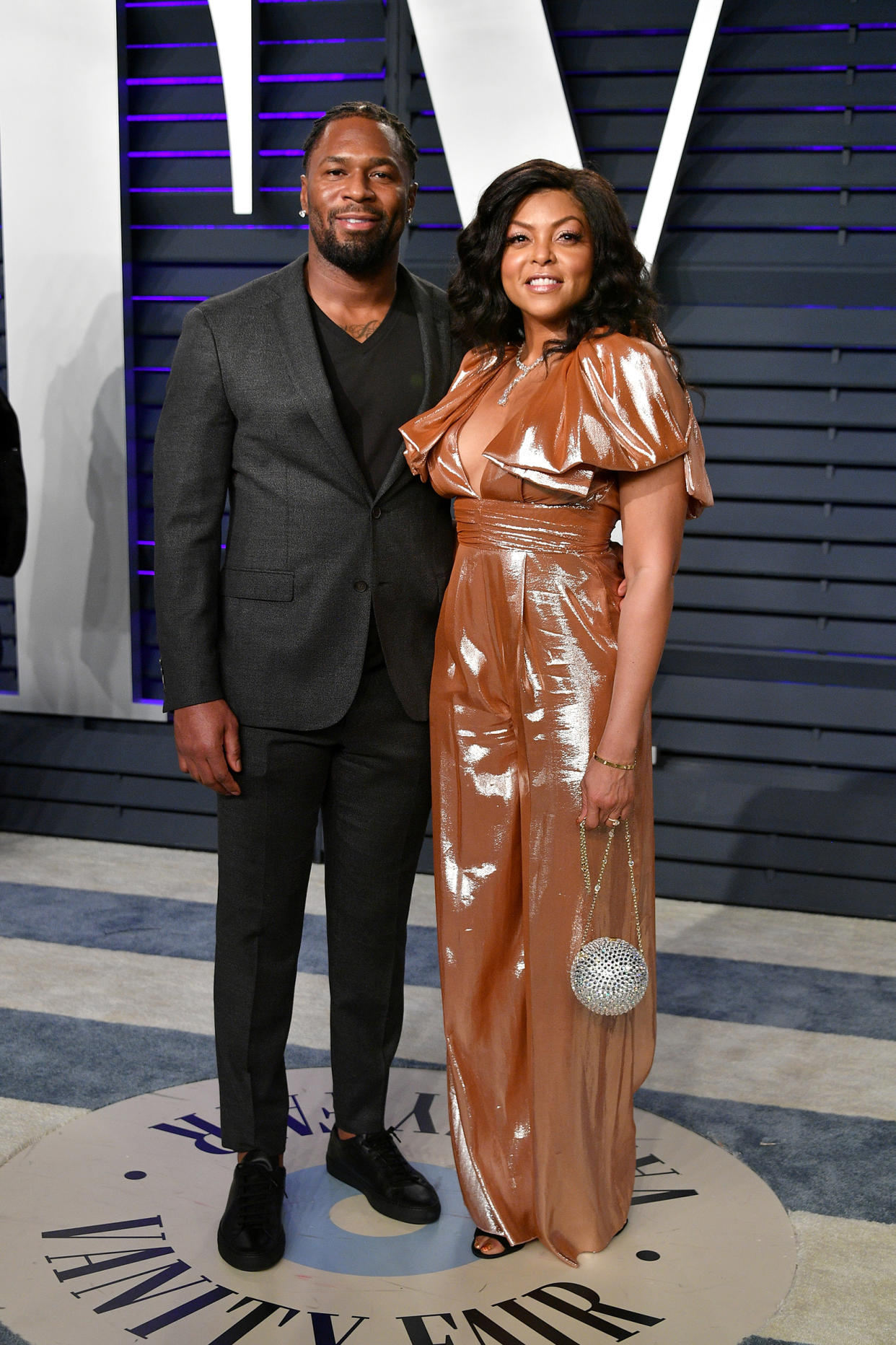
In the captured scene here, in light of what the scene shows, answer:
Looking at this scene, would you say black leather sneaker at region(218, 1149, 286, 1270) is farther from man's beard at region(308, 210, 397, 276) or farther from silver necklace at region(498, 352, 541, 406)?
man's beard at region(308, 210, 397, 276)

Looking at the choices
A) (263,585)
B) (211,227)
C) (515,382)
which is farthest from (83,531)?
(515,382)

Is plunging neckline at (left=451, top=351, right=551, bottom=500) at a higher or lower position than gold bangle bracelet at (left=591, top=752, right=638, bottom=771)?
higher

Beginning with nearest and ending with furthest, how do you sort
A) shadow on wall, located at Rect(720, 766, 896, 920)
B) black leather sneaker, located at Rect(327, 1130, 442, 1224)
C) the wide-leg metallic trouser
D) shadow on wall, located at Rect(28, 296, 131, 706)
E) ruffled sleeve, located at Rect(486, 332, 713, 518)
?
ruffled sleeve, located at Rect(486, 332, 713, 518)
the wide-leg metallic trouser
black leather sneaker, located at Rect(327, 1130, 442, 1224)
shadow on wall, located at Rect(720, 766, 896, 920)
shadow on wall, located at Rect(28, 296, 131, 706)

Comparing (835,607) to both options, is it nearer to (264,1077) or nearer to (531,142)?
(531,142)

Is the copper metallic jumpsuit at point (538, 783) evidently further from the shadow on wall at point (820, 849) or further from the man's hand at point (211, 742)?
the shadow on wall at point (820, 849)

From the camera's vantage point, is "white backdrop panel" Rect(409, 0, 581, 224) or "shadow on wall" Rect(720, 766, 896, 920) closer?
"white backdrop panel" Rect(409, 0, 581, 224)

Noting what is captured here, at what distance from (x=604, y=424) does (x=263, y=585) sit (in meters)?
0.64

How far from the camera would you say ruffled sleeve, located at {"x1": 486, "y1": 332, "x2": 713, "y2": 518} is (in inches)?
79.4

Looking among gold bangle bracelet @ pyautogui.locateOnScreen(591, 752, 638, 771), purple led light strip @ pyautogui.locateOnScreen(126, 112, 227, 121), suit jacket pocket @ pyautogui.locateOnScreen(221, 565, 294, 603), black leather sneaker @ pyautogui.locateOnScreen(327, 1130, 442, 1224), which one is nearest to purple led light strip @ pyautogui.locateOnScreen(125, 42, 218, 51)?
purple led light strip @ pyautogui.locateOnScreen(126, 112, 227, 121)

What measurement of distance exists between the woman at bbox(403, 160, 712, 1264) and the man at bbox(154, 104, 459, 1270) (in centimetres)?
11

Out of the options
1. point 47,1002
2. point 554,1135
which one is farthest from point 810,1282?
point 47,1002

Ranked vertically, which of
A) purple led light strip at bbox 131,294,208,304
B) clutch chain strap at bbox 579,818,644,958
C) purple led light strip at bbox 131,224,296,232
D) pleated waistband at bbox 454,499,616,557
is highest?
purple led light strip at bbox 131,224,296,232

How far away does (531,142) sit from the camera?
4.05 metres

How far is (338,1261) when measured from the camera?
2.21 meters
